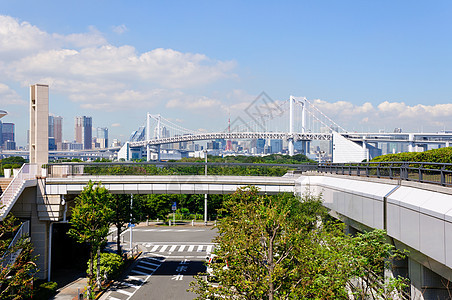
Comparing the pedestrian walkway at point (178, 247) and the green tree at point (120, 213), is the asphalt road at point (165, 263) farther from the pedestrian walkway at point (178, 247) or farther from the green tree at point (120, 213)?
the green tree at point (120, 213)

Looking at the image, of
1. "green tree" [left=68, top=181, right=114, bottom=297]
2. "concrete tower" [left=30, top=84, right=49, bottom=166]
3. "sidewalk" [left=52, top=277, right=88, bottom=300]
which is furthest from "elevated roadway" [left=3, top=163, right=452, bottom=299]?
"green tree" [left=68, top=181, right=114, bottom=297]

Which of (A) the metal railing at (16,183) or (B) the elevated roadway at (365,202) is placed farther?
(A) the metal railing at (16,183)

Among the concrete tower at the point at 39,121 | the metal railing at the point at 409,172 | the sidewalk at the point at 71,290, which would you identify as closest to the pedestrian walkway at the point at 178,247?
the sidewalk at the point at 71,290

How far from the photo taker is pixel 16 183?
21.5m

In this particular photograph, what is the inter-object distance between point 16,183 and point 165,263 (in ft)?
38.7

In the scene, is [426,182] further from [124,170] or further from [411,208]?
[124,170]

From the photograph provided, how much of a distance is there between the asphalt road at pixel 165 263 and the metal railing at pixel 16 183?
6.59 m

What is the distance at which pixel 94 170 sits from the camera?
25219mm

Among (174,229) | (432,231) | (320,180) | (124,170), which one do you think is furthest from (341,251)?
(174,229)

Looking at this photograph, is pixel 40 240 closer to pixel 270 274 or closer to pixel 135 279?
pixel 135 279

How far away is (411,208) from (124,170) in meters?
17.9

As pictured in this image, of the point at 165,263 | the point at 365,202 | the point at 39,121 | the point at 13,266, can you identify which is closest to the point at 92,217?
the point at 39,121

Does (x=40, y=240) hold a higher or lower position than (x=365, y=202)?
lower

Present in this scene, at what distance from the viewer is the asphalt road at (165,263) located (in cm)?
2180
